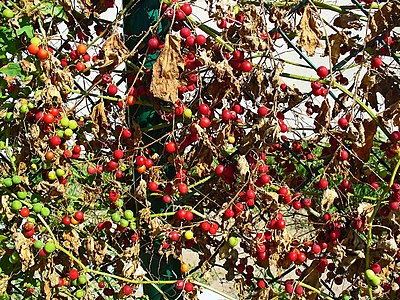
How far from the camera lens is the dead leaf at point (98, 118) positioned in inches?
49.2

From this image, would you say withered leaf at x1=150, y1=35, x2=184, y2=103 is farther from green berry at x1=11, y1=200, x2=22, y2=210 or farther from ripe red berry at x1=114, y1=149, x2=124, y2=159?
green berry at x1=11, y1=200, x2=22, y2=210

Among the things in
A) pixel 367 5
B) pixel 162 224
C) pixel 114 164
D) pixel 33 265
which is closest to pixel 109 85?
pixel 114 164

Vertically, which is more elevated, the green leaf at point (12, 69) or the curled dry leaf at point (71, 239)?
the green leaf at point (12, 69)

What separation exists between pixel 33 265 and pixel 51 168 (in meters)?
0.23

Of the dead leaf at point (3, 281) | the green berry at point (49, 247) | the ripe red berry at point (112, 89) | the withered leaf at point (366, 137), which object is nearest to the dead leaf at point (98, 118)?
the ripe red berry at point (112, 89)

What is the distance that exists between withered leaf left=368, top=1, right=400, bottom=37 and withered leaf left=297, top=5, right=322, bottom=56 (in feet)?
0.35

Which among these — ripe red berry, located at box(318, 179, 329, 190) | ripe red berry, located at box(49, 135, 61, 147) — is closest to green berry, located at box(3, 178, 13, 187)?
ripe red berry, located at box(49, 135, 61, 147)

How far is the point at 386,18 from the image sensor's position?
1.16 metres

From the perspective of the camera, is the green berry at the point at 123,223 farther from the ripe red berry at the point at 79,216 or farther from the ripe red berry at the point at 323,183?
the ripe red berry at the point at 323,183

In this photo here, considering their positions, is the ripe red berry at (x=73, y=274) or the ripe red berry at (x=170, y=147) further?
the ripe red berry at (x=73, y=274)

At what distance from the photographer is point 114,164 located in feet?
4.18

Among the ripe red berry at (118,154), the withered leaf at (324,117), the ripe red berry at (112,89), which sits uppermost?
the withered leaf at (324,117)

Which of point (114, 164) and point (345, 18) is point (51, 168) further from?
point (345, 18)

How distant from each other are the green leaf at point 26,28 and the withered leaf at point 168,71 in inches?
11.7
